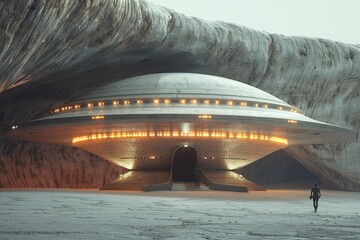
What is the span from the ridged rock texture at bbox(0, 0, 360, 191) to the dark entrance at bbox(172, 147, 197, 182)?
7.13 m

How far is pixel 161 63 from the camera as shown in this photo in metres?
39.7

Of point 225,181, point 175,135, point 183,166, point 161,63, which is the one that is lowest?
point 225,181

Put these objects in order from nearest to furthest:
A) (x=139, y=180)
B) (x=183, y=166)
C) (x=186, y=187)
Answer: (x=186, y=187), (x=139, y=180), (x=183, y=166)

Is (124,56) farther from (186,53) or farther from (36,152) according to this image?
(36,152)

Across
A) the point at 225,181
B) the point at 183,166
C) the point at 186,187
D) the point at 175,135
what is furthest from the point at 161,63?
the point at 186,187

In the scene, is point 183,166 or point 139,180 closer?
point 139,180

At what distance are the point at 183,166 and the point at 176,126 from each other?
773 centimetres

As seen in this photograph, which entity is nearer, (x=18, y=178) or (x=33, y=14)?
(x=33, y=14)

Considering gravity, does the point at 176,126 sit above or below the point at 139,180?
above

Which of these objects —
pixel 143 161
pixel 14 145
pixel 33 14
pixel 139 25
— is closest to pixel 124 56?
pixel 139 25

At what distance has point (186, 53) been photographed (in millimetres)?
38562

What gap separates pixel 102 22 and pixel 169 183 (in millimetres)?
9807

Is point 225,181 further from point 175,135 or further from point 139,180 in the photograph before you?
point 139,180

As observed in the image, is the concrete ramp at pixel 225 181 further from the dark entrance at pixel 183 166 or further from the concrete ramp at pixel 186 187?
the dark entrance at pixel 183 166
